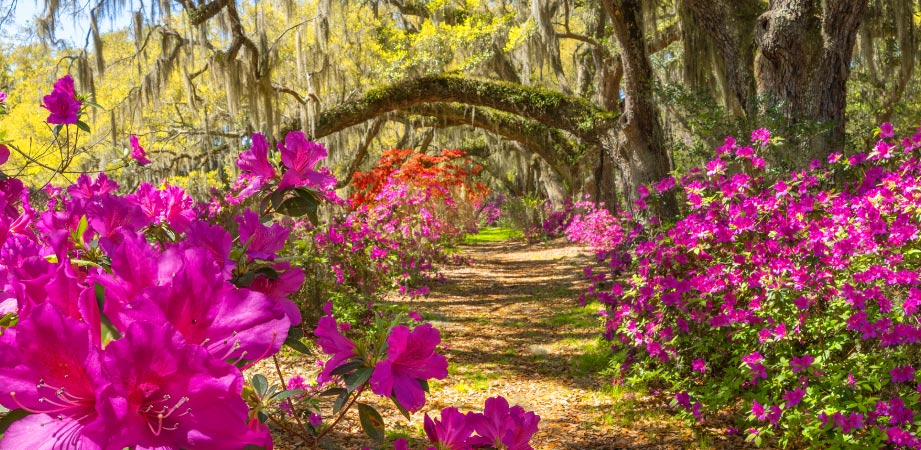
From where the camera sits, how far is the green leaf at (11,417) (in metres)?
0.56

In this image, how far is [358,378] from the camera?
33.3 inches

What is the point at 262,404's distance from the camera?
0.76 meters

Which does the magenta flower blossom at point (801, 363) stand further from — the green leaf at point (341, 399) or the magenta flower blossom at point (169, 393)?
the magenta flower blossom at point (169, 393)

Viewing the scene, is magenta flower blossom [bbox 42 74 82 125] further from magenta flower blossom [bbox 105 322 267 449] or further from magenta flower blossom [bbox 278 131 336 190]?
magenta flower blossom [bbox 105 322 267 449]

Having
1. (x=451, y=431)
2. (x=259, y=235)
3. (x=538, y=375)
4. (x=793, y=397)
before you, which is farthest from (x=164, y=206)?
(x=538, y=375)

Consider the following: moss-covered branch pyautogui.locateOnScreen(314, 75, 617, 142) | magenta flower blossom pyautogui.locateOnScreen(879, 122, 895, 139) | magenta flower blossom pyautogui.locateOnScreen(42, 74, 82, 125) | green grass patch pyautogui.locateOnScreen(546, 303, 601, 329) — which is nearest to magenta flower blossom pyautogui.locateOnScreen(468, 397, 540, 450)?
magenta flower blossom pyautogui.locateOnScreen(42, 74, 82, 125)

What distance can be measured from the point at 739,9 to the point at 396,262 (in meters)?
5.22

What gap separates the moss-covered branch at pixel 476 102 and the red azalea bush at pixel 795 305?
344cm

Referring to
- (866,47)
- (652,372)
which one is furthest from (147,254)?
(866,47)

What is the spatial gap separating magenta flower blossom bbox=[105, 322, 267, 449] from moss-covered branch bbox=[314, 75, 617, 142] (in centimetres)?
681

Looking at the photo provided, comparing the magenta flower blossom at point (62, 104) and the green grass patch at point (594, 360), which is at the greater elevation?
the magenta flower blossom at point (62, 104)

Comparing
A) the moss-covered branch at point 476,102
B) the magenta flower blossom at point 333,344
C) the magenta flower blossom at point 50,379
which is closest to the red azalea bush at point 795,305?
the magenta flower blossom at point 333,344

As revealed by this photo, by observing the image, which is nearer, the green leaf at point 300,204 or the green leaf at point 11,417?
the green leaf at point 11,417

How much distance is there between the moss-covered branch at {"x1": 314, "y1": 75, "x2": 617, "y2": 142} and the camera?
7.26 m
